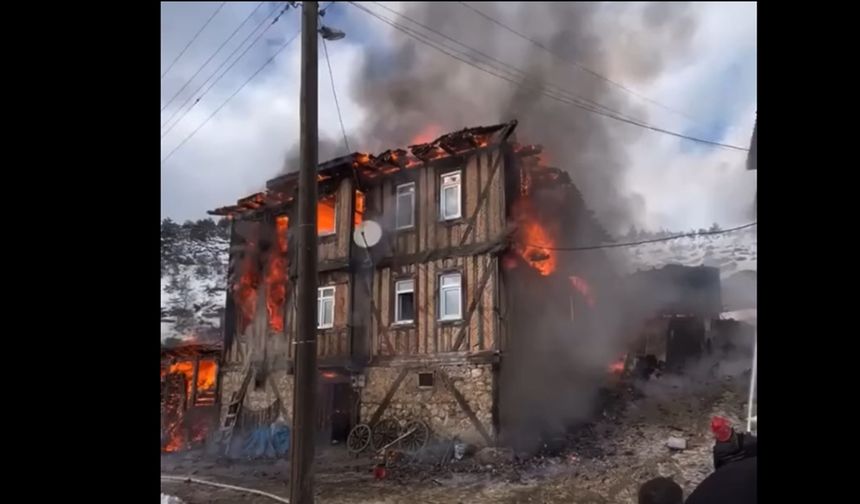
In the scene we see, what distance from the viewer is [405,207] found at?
3889 mm

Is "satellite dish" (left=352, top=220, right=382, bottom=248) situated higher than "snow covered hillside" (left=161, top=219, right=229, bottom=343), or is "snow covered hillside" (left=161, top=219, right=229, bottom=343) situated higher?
"satellite dish" (left=352, top=220, right=382, bottom=248)

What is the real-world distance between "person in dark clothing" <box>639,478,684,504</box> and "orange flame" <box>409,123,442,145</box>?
97.5 inches

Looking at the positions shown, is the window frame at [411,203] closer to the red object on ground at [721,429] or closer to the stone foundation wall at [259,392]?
the stone foundation wall at [259,392]

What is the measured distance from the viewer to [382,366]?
147 inches

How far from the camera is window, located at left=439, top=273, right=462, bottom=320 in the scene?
12.1 feet

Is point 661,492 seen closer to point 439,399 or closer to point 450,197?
point 439,399

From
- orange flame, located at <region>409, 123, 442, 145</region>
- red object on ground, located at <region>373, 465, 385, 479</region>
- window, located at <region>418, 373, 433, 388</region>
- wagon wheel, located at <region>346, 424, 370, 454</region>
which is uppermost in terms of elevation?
orange flame, located at <region>409, 123, 442, 145</region>

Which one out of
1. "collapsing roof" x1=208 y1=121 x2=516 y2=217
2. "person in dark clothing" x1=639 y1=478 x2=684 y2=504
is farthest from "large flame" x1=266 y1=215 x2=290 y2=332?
"person in dark clothing" x1=639 y1=478 x2=684 y2=504

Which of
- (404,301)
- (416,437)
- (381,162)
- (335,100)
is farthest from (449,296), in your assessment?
(335,100)

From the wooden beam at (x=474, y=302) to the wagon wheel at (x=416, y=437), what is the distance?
1.67ft

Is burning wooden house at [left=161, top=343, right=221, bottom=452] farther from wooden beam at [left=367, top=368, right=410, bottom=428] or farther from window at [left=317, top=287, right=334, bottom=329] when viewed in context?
wooden beam at [left=367, top=368, right=410, bottom=428]

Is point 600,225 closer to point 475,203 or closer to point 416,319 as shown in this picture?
point 475,203
